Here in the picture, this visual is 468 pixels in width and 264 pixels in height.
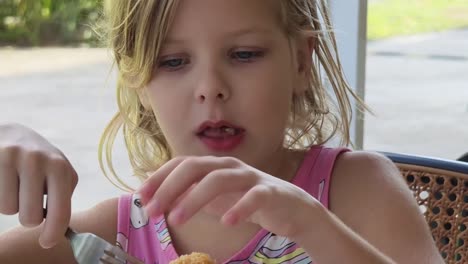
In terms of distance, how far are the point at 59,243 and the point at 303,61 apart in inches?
13.8

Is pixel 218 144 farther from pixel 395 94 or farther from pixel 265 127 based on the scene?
pixel 395 94

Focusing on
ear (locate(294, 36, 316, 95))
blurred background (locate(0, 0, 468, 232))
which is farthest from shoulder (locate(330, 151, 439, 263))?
blurred background (locate(0, 0, 468, 232))

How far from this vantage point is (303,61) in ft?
3.03

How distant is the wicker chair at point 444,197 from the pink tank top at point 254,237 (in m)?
0.15

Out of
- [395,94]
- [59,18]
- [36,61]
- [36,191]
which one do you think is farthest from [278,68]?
[395,94]

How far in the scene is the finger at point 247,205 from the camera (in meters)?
0.57

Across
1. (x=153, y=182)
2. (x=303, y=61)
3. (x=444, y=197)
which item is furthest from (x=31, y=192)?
(x=444, y=197)

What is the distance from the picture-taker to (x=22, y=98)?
2793mm

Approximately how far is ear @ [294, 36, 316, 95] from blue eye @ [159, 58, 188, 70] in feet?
0.51

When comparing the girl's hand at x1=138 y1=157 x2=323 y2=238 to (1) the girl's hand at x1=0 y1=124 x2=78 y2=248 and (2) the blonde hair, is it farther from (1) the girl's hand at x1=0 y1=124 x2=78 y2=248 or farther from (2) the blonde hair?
(2) the blonde hair

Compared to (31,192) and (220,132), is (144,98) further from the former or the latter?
(31,192)

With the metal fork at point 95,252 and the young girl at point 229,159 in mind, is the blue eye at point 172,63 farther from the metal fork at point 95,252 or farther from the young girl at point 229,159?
the metal fork at point 95,252

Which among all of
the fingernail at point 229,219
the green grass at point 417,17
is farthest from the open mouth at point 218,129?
the green grass at point 417,17

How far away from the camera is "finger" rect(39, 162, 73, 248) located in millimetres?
628
